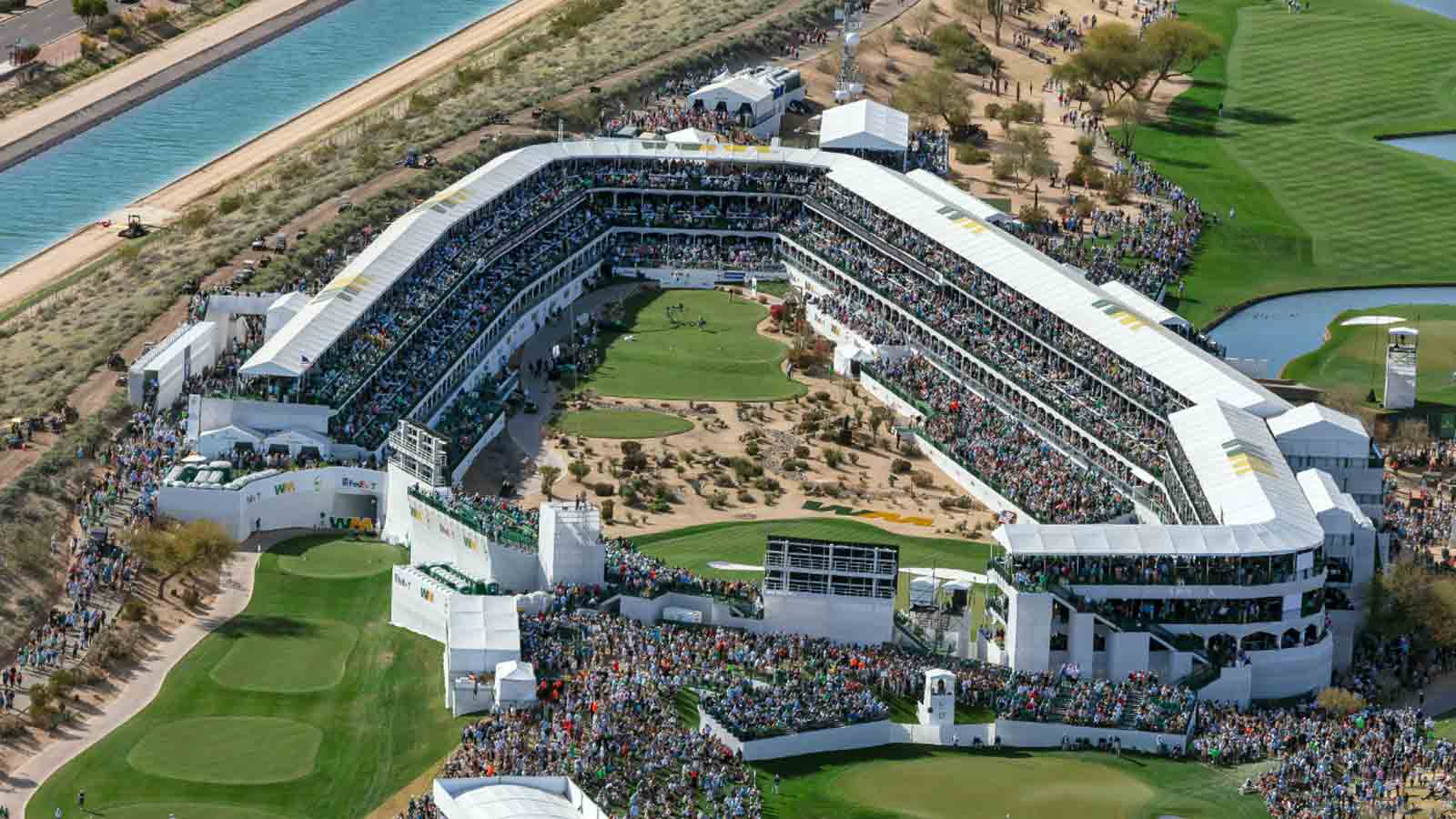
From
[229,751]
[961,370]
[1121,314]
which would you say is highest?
[1121,314]

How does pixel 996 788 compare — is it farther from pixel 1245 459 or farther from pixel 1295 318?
pixel 1295 318

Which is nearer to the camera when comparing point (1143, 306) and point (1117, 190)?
Answer: point (1143, 306)

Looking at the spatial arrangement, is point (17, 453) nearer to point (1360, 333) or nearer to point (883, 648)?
point (883, 648)

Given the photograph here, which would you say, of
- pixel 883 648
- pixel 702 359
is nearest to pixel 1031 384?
pixel 702 359

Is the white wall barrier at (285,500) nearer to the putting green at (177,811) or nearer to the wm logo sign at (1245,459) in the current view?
the putting green at (177,811)

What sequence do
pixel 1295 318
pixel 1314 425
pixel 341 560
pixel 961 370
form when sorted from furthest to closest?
pixel 1295 318 → pixel 961 370 → pixel 1314 425 → pixel 341 560

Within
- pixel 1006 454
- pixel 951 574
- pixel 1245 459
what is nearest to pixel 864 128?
pixel 1006 454

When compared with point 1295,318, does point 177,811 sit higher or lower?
higher

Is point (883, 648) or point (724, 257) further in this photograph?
point (724, 257)
